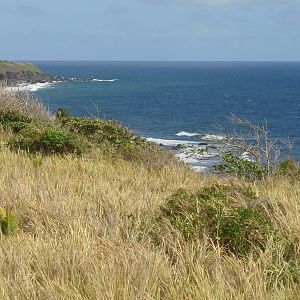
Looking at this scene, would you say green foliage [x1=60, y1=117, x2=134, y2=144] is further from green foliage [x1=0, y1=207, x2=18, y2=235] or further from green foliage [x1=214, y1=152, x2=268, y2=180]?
green foliage [x1=0, y1=207, x2=18, y2=235]

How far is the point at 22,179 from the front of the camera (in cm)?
718

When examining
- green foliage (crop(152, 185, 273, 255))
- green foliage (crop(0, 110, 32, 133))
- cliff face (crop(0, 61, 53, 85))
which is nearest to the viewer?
green foliage (crop(152, 185, 273, 255))

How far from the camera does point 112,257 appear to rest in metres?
3.99

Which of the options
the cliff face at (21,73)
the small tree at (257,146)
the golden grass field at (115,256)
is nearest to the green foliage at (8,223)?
the golden grass field at (115,256)

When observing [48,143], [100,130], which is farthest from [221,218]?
[100,130]

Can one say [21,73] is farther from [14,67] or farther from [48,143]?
[48,143]

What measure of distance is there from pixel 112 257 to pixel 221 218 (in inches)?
54.0

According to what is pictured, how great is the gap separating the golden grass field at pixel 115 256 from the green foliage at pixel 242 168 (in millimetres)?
3732

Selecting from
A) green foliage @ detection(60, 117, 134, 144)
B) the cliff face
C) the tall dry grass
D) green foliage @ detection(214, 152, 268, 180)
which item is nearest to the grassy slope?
the cliff face

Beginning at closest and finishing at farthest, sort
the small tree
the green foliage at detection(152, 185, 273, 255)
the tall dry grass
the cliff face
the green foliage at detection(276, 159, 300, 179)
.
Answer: the tall dry grass < the green foliage at detection(152, 185, 273, 255) < the green foliage at detection(276, 159, 300, 179) < the small tree < the cliff face

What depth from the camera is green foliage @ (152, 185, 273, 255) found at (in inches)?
185

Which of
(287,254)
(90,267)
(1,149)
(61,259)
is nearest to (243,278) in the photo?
(287,254)

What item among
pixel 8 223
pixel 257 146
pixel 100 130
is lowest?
pixel 100 130

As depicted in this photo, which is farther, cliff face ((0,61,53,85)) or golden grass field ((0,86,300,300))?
cliff face ((0,61,53,85))
